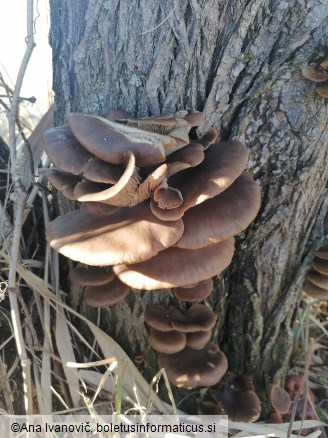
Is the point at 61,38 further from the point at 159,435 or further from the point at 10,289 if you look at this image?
the point at 159,435

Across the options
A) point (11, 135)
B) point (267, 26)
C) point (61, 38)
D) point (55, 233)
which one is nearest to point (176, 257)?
point (55, 233)

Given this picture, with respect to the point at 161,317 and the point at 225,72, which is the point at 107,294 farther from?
the point at 225,72

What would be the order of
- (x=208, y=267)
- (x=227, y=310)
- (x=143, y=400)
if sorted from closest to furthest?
(x=208, y=267), (x=143, y=400), (x=227, y=310)

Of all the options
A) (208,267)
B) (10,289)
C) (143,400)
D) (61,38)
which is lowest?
(143,400)

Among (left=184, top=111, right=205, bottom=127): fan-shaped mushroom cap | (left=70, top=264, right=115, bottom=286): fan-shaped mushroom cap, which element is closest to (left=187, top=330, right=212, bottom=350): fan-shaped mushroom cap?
(left=70, top=264, right=115, bottom=286): fan-shaped mushroom cap

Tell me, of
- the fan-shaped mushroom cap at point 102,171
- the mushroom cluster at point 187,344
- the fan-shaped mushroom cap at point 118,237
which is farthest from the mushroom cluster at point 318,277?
the fan-shaped mushroom cap at point 102,171

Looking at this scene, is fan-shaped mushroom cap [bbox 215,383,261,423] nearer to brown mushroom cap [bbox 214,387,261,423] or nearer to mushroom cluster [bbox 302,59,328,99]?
brown mushroom cap [bbox 214,387,261,423]

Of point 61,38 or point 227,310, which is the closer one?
point 61,38
